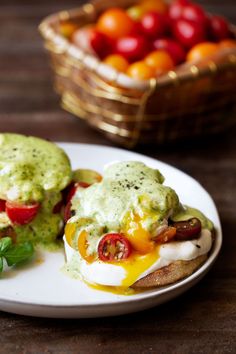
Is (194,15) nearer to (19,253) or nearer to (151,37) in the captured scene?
(151,37)

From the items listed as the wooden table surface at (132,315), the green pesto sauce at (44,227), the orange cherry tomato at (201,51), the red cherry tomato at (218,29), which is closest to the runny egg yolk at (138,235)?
the wooden table surface at (132,315)

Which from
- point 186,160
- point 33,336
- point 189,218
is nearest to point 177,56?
point 186,160

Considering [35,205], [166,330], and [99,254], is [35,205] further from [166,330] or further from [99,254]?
[166,330]

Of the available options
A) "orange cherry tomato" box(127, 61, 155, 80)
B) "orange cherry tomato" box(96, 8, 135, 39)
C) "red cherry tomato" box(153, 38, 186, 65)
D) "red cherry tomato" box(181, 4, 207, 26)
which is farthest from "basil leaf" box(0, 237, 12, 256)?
"red cherry tomato" box(181, 4, 207, 26)

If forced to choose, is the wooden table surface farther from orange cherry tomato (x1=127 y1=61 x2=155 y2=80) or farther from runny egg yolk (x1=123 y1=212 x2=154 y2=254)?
orange cherry tomato (x1=127 y1=61 x2=155 y2=80)

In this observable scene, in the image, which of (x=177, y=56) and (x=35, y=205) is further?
(x=177, y=56)

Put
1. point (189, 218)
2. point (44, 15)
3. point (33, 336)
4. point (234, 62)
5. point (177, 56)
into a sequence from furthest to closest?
point (44, 15) < point (177, 56) < point (234, 62) < point (189, 218) < point (33, 336)
